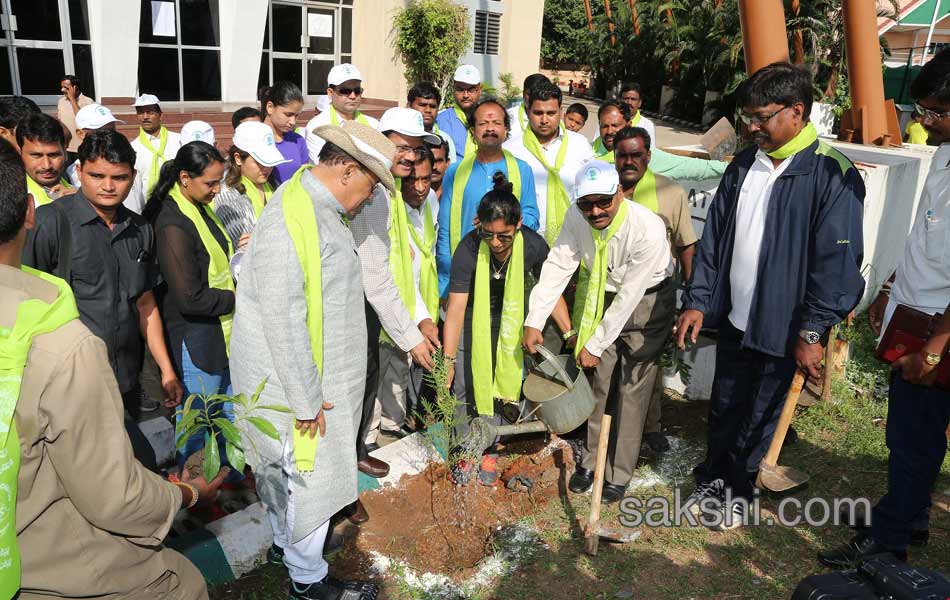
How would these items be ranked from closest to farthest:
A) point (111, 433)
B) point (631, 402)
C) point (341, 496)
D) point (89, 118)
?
point (111, 433) → point (341, 496) → point (631, 402) → point (89, 118)

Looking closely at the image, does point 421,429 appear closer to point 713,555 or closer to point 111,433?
point 713,555

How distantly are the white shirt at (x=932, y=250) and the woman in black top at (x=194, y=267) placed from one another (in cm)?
301

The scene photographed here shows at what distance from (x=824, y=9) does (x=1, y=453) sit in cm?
1932

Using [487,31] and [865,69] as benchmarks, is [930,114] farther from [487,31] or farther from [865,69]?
[487,31]

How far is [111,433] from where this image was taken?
151 cm

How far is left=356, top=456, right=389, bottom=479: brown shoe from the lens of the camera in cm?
363

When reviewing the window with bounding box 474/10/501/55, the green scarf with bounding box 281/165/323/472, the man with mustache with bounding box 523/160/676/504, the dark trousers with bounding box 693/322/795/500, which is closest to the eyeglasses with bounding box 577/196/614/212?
the man with mustache with bounding box 523/160/676/504

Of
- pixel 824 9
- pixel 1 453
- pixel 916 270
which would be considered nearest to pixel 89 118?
pixel 1 453

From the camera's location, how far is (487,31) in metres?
17.3

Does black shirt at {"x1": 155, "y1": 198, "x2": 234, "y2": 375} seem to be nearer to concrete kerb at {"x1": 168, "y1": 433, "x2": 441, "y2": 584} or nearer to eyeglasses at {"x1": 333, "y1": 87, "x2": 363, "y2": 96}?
concrete kerb at {"x1": 168, "y1": 433, "x2": 441, "y2": 584}

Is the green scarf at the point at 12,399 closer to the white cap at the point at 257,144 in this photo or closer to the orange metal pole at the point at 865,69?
the white cap at the point at 257,144

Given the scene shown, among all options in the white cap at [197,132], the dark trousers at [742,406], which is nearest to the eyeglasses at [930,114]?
the dark trousers at [742,406]

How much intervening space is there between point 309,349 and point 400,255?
138 cm

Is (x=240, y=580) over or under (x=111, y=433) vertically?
under
